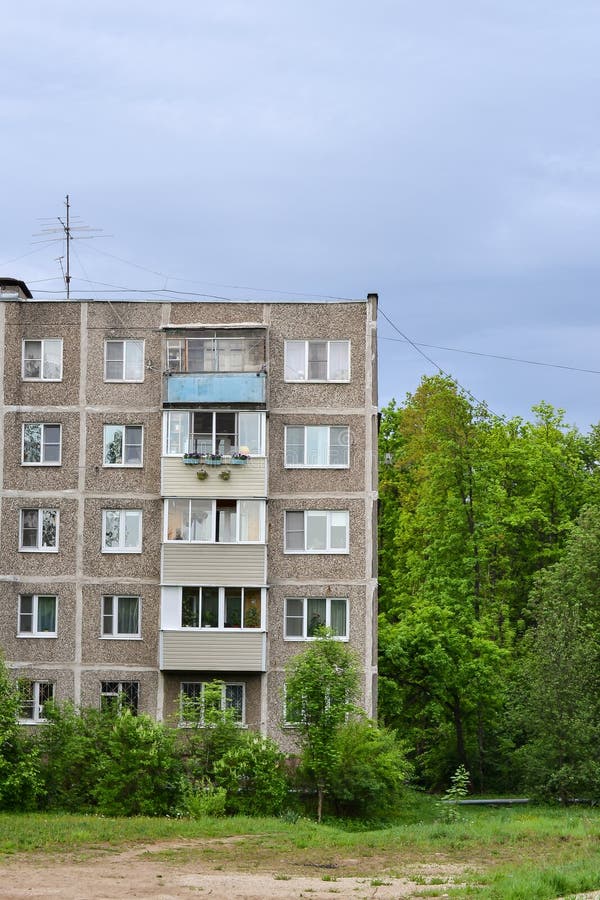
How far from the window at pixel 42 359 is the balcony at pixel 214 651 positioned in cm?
1056

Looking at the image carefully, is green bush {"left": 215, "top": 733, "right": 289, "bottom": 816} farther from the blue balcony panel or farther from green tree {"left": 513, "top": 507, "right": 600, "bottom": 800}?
the blue balcony panel

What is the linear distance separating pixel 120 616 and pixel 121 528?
10.3 ft

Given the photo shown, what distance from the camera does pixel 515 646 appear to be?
60.0m

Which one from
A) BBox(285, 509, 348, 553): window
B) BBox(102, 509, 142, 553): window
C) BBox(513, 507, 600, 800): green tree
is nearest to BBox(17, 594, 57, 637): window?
BBox(102, 509, 142, 553): window

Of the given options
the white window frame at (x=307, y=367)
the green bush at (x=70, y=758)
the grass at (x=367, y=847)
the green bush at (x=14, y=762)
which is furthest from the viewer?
the white window frame at (x=307, y=367)

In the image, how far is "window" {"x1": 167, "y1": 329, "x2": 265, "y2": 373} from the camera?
1785 inches

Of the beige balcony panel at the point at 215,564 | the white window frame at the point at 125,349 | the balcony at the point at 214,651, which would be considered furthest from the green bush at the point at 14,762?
the white window frame at the point at 125,349

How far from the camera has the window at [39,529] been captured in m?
45.2

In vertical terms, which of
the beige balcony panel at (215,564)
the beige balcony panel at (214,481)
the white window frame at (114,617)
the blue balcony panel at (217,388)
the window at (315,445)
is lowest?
the white window frame at (114,617)

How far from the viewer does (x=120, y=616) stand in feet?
148

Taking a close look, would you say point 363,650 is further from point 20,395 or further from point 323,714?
point 20,395

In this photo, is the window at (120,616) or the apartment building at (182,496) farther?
the window at (120,616)

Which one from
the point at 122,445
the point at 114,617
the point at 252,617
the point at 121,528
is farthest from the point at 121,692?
the point at 122,445

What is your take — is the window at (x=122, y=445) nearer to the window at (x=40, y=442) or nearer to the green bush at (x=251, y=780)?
the window at (x=40, y=442)
